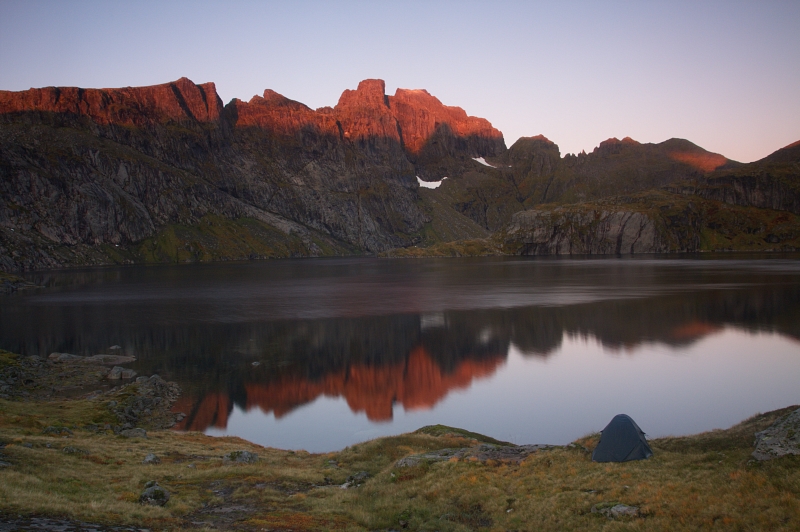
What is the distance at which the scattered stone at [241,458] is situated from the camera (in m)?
30.2

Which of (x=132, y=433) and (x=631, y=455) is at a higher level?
(x=631, y=455)

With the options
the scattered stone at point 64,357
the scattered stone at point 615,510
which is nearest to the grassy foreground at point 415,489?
the scattered stone at point 615,510

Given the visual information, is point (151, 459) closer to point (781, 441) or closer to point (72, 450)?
point (72, 450)

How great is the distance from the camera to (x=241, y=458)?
30375 millimetres

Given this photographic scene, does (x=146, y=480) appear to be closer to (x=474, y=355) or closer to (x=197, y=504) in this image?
(x=197, y=504)

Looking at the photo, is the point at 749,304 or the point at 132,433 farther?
the point at 749,304

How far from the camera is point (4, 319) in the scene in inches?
3792

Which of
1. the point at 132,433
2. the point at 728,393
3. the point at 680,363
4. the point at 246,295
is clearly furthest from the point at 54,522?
the point at 246,295

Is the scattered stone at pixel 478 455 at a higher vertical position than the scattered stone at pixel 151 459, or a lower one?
higher

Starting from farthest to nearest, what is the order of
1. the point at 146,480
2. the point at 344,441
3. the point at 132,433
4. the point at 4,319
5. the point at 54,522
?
the point at 4,319, the point at 344,441, the point at 132,433, the point at 146,480, the point at 54,522

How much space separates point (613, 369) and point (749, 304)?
185 feet

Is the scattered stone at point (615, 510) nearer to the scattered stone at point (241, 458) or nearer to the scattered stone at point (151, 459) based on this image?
the scattered stone at point (241, 458)

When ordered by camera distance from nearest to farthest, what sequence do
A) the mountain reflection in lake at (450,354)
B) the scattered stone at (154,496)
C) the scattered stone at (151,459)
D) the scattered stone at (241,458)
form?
1. the scattered stone at (154,496)
2. the scattered stone at (151,459)
3. the scattered stone at (241,458)
4. the mountain reflection in lake at (450,354)

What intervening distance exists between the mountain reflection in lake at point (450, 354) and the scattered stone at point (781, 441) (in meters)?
21.1
